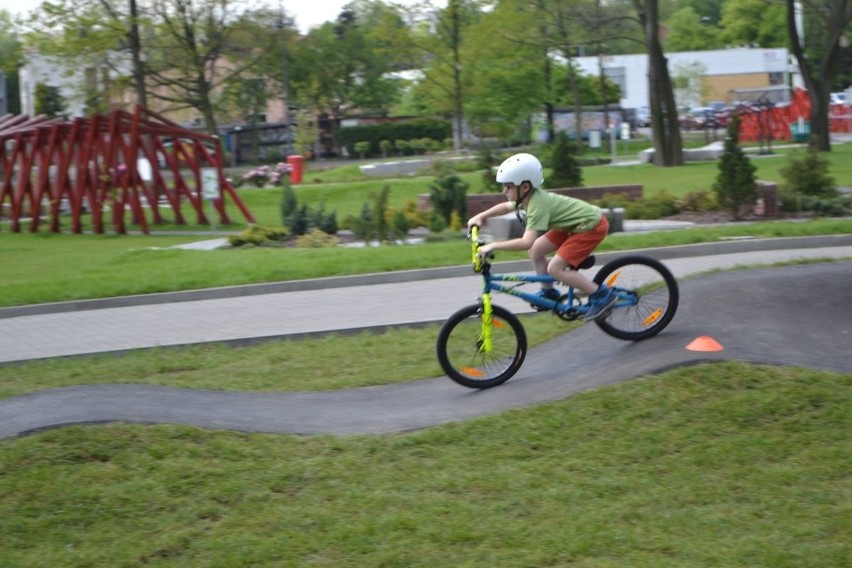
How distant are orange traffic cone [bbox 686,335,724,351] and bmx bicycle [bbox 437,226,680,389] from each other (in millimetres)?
959

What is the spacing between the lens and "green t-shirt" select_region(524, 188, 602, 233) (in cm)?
800

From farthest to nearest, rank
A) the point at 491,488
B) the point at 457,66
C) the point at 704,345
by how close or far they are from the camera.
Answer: the point at 457,66 < the point at 704,345 < the point at 491,488

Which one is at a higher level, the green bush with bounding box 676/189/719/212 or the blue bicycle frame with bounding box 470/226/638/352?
the green bush with bounding box 676/189/719/212

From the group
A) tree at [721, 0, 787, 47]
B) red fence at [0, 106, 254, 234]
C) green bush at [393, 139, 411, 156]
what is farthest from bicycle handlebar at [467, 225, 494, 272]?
tree at [721, 0, 787, 47]

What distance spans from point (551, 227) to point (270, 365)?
3.04 m

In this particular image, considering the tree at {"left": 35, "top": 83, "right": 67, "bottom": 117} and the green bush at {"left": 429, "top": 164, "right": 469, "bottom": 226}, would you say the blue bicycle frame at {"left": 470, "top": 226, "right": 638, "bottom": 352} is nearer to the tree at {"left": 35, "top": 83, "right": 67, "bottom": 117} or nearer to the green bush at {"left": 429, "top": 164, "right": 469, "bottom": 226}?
the green bush at {"left": 429, "top": 164, "right": 469, "bottom": 226}

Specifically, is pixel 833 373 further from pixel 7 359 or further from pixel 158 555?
pixel 7 359

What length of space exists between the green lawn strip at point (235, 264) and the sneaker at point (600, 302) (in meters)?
7.20

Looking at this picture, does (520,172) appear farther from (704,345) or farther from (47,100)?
(47,100)

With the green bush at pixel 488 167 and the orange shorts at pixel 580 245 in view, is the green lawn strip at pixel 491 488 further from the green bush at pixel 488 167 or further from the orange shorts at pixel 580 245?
the green bush at pixel 488 167

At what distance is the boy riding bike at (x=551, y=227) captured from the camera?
796 cm

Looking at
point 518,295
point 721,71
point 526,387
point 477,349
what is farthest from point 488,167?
point 721,71

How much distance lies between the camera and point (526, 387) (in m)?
7.77

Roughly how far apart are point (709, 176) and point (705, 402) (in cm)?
2500
